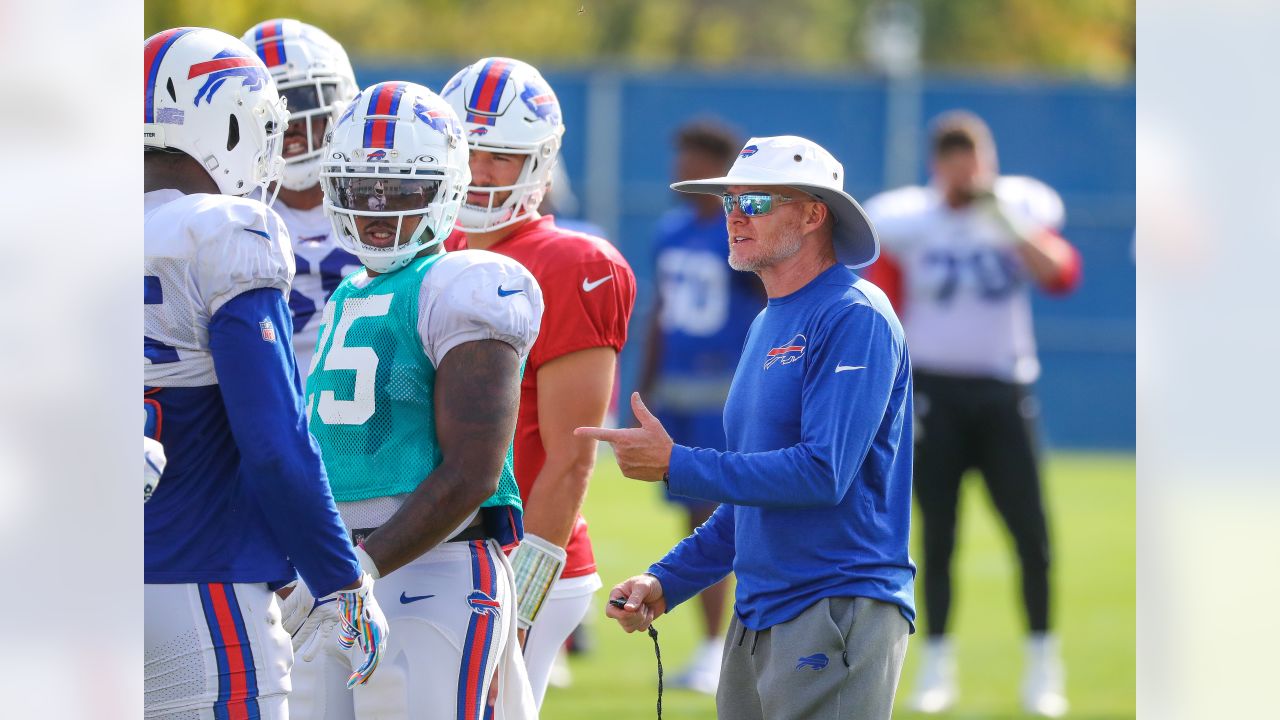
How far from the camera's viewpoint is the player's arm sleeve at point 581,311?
13.4ft

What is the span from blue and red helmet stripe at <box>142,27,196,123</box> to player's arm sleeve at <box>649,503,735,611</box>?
149 cm

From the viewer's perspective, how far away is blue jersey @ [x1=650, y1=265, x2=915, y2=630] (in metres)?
3.33

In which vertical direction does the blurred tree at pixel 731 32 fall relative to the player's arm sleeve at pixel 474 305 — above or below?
above

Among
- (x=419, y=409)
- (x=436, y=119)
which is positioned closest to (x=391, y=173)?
(x=436, y=119)

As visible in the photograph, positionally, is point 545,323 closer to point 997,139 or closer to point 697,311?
point 697,311

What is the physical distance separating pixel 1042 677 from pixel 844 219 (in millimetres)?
4199

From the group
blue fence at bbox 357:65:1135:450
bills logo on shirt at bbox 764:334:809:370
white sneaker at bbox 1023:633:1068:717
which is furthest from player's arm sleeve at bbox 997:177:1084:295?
blue fence at bbox 357:65:1135:450

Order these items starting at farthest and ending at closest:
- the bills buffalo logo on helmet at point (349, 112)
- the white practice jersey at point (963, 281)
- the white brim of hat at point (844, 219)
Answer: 1. the white practice jersey at point (963, 281)
2. the white brim of hat at point (844, 219)
3. the bills buffalo logo on helmet at point (349, 112)

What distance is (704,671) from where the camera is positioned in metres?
7.59

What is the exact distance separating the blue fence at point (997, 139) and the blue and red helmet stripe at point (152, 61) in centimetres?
1725

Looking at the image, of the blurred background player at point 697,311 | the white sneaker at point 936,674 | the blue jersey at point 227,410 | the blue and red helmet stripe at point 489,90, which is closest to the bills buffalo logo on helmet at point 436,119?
the blue jersey at point 227,410

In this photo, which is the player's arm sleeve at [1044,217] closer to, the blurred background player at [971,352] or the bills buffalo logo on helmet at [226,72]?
the blurred background player at [971,352]
